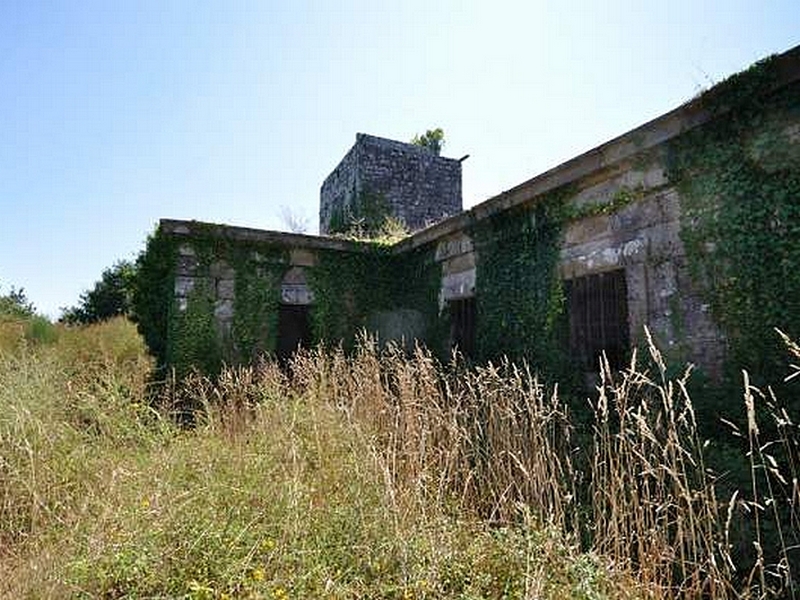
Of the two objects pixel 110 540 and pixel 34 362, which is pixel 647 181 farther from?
pixel 34 362

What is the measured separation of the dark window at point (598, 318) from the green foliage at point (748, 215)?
3.08 ft

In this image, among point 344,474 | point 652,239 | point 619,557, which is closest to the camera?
point 619,557

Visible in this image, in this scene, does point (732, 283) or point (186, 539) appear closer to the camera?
point (186, 539)

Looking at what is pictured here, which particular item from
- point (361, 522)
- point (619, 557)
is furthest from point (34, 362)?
point (619, 557)

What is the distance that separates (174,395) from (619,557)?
18.5 ft

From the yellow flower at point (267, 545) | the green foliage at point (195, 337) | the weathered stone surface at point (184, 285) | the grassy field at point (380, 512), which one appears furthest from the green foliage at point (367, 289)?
the yellow flower at point (267, 545)

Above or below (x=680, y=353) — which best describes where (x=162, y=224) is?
above

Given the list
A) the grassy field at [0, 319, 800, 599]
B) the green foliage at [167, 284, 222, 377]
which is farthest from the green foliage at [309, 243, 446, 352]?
the grassy field at [0, 319, 800, 599]

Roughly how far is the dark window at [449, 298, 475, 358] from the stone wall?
807cm

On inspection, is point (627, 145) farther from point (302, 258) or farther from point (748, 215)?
point (302, 258)

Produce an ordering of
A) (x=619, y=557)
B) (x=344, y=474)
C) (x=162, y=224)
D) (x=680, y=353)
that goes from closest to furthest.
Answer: (x=619, y=557) < (x=344, y=474) < (x=680, y=353) < (x=162, y=224)

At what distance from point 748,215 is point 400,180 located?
12.4m

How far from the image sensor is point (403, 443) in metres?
3.44

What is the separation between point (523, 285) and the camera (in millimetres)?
6094
